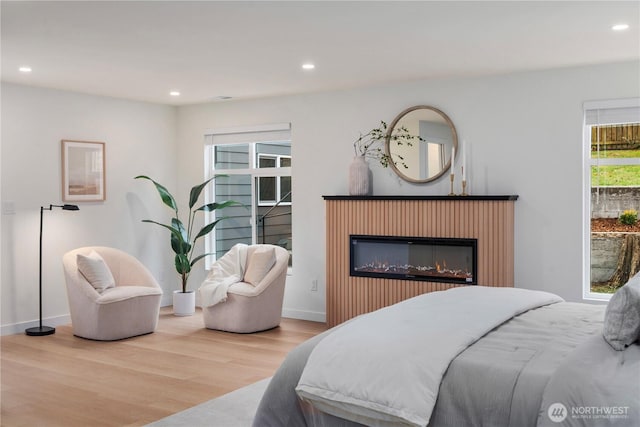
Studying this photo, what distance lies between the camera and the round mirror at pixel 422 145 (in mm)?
5934

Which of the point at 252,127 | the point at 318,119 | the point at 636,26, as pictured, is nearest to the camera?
the point at 636,26

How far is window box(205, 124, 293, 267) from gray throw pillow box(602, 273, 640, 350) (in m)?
4.62

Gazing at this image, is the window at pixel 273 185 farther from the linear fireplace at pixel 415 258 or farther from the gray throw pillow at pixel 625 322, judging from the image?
the gray throw pillow at pixel 625 322

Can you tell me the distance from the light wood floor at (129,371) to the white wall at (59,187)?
51 cm

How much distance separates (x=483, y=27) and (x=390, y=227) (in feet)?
7.47

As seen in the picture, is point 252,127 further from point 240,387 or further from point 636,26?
point 636,26

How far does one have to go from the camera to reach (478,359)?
2613mm

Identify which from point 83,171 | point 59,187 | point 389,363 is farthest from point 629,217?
point 59,187

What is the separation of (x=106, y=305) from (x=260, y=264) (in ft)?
4.69

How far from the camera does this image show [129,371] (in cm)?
480

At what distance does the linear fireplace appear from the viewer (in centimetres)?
565

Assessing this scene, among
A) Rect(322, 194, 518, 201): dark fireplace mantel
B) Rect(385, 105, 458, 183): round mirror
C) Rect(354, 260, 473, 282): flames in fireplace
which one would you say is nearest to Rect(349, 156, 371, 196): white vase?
Rect(322, 194, 518, 201): dark fireplace mantel

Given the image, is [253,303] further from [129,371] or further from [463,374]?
[463,374]

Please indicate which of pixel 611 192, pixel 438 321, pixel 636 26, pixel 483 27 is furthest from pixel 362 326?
pixel 611 192
